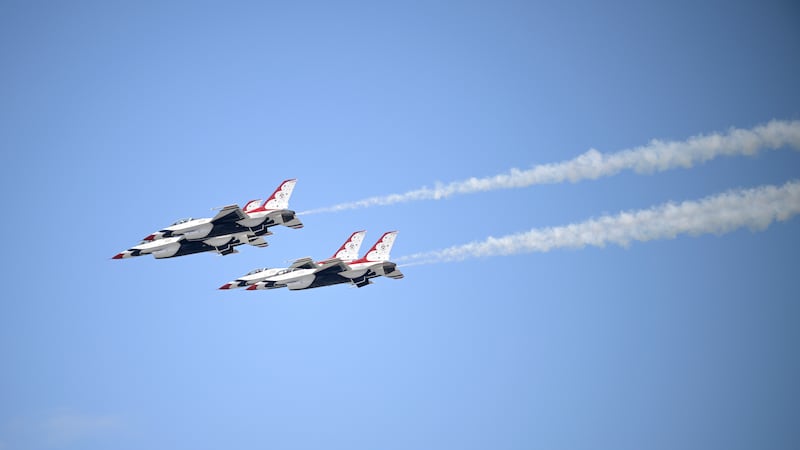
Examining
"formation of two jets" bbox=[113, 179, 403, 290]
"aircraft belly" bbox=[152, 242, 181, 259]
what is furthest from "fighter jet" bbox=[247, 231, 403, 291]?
"aircraft belly" bbox=[152, 242, 181, 259]

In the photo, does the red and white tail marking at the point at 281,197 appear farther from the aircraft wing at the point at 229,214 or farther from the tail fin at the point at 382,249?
the tail fin at the point at 382,249

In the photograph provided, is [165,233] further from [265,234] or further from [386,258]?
[386,258]

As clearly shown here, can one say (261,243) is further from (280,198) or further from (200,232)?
(200,232)

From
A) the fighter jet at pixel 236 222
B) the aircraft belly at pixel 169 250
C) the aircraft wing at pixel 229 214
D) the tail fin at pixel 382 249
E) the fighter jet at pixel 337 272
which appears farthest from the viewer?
the tail fin at pixel 382 249

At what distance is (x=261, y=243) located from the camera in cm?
9350

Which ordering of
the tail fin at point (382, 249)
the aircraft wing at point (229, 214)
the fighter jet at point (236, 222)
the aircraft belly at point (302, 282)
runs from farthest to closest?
the tail fin at point (382, 249)
the aircraft belly at point (302, 282)
the fighter jet at point (236, 222)
the aircraft wing at point (229, 214)

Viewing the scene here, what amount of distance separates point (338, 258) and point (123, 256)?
1730 cm

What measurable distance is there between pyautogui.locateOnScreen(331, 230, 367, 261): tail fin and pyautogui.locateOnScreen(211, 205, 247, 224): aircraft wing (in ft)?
33.7

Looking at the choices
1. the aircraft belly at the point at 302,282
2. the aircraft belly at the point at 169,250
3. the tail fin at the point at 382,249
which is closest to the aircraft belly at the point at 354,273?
the tail fin at the point at 382,249

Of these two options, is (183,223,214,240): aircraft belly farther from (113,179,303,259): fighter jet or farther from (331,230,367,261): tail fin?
(331,230,367,261): tail fin

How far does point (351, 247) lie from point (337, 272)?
521 centimetres

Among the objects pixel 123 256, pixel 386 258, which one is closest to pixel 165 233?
pixel 123 256

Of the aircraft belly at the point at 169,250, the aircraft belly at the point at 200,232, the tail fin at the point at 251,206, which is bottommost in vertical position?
the aircraft belly at the point at 169,250

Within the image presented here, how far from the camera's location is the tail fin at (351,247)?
96.2 meters
